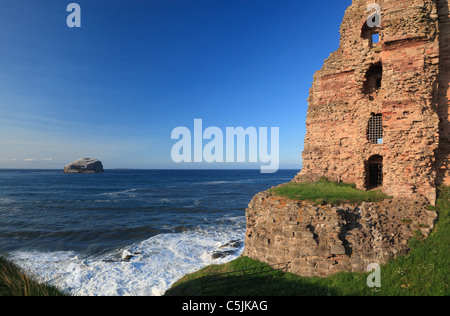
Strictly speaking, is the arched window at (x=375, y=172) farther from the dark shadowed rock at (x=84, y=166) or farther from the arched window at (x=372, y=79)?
the dark shadowed rock at (x=84, y=166)

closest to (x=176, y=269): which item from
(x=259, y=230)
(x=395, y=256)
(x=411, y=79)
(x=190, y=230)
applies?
(x=259, y=230)

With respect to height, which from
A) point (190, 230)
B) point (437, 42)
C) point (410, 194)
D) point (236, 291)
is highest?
point (437, 42)

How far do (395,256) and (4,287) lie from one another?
1301 centimetres

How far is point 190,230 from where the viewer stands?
24.8 metres

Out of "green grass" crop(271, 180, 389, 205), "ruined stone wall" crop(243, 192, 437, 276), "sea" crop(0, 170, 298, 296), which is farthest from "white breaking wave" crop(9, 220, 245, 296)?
"green grass" crop(271, 180, 389, 205)

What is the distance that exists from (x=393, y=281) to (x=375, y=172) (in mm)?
9110

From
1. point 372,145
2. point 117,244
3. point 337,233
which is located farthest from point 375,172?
point 117,244

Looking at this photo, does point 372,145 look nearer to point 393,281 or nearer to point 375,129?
point 375,129

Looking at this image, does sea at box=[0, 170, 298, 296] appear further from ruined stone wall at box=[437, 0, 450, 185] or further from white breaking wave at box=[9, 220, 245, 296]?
ruined stone wall at box=[437, 0, 450, 185]

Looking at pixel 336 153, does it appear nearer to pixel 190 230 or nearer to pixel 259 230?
pixel 259 230

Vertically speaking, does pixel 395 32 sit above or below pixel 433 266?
above

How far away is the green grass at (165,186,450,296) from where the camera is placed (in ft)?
26.8

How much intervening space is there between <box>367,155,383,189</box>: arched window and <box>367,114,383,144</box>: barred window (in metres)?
1.19

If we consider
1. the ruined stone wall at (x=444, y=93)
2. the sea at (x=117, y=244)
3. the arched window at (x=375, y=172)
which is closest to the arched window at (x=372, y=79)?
the ruined stone wall at (x=444, y=93)
